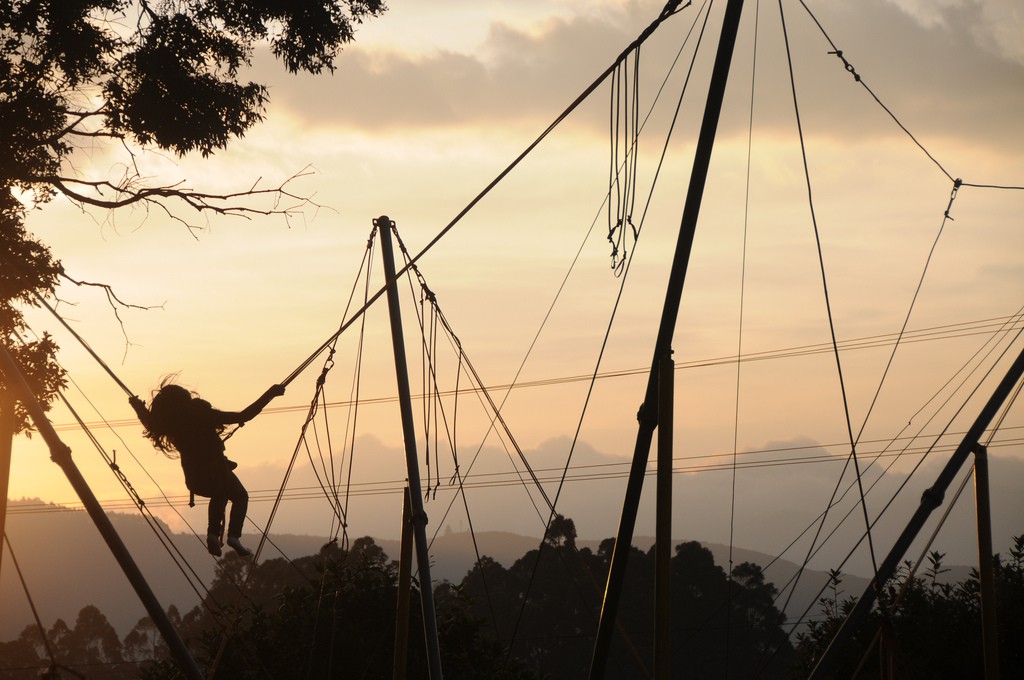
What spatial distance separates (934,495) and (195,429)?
715cm

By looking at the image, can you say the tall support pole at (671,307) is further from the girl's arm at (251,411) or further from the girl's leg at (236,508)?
the girl's leg at (236,508)

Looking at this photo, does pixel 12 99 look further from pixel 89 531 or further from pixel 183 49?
pixel 89 531

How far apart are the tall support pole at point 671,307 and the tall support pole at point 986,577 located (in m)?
5.01

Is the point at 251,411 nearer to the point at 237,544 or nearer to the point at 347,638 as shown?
the point at 237,544

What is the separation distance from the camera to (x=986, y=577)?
1284 cm

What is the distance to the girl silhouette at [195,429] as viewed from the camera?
11.4 meters

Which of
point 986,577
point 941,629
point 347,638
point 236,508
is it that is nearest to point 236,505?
point 236,508

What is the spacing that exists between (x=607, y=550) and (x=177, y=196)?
36.4m

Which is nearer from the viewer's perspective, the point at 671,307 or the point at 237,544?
the point at 671,307

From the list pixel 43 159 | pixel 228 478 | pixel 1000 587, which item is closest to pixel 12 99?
pixel 43 159

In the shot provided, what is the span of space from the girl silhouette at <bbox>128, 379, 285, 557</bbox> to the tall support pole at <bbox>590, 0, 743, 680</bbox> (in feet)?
12.4

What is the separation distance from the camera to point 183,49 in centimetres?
1858

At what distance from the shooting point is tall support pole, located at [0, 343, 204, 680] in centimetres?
1166

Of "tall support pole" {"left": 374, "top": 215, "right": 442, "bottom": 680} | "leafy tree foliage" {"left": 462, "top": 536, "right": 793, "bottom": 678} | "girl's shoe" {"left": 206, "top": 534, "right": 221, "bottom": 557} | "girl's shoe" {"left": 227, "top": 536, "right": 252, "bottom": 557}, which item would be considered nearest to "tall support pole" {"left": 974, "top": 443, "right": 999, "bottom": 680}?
"tall support pole" {"left": 374, "top": 215, "right": 442, "bottom": 680}
